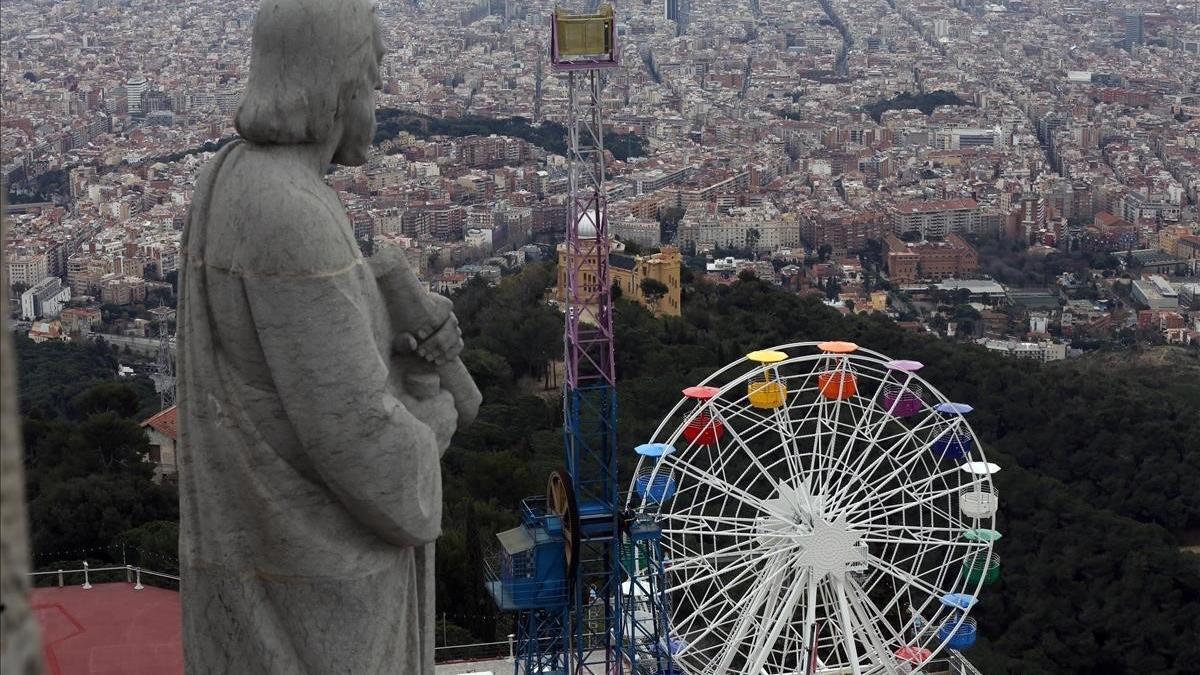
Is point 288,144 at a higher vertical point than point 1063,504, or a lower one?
higher

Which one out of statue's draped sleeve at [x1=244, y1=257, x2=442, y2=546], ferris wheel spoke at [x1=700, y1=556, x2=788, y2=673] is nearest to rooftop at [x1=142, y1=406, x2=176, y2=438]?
ferris wheel spoke at [x1=700, y1=556, x2=788, y2=673]

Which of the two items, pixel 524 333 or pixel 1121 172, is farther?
pixel 1121 172

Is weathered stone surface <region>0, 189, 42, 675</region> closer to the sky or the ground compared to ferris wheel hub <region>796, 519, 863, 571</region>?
closer to the sky

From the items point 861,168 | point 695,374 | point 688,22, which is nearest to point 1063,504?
point 695,374

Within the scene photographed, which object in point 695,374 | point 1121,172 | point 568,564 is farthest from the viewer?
point 1121,172

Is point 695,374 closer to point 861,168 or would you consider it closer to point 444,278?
point 444,278

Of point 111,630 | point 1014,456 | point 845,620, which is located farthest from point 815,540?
point 1014,456

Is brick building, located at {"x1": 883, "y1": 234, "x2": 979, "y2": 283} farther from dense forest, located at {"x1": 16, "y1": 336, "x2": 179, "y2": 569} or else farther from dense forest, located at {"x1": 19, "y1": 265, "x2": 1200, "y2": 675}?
dense forest, located at {"x1": 16, "y1": 336, "x2": 179, "y2": 569}
